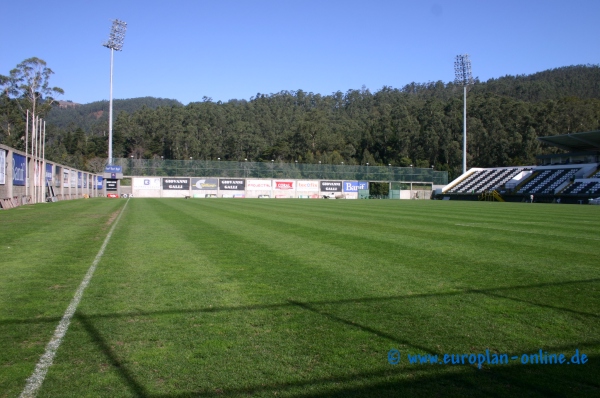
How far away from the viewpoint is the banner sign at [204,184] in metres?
70.2

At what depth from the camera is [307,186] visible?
7544cm

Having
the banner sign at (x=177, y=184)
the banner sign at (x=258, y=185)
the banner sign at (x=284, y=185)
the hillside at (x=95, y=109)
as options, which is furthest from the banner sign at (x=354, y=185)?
the hillside at (x=95, y=109)

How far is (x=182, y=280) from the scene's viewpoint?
8.10 metres

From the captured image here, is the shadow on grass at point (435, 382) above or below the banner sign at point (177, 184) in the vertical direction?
below

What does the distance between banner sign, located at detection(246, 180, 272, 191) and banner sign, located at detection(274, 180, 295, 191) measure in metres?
1.22

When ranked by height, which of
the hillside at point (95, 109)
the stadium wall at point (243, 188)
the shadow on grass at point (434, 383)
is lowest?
the shadow on grass at point (434, 383)

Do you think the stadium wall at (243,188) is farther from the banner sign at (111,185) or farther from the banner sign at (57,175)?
the banner sign at (57,175)

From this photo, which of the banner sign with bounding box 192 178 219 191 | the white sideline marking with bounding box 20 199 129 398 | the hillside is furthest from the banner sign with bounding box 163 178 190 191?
the hillside

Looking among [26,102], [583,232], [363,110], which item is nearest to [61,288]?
[583,232]

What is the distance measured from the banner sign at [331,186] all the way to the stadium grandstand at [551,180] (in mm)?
15915

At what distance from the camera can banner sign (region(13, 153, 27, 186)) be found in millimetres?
29100

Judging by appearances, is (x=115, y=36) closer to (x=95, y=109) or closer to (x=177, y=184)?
(x=177, y=184)

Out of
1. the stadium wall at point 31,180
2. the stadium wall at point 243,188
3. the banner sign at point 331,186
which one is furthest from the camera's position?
the banner sign at point 331,186

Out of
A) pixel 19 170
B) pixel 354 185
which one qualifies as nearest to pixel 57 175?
pixel 19 170
